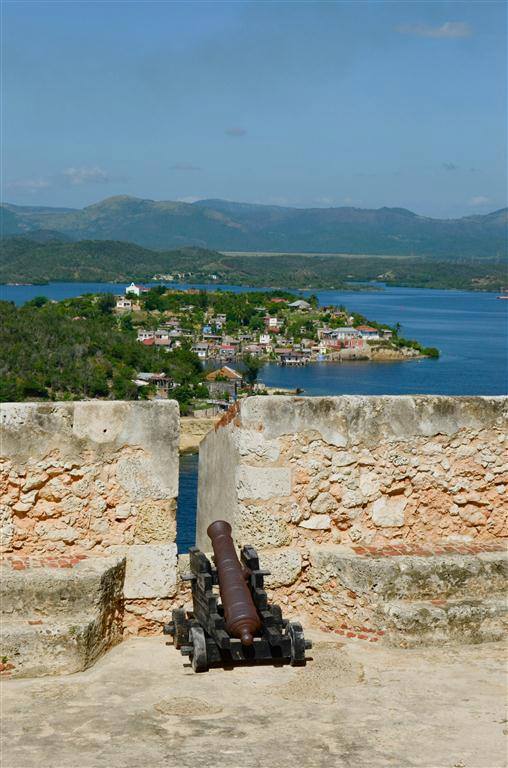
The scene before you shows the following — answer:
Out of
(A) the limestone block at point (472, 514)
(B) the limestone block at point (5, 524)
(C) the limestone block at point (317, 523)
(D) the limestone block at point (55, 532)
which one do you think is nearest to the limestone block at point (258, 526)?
(C) the limestone block at point (317, 523)

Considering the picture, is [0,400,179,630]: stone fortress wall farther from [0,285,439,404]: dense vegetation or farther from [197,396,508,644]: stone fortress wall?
[0,285,439,404]: dense vegetation

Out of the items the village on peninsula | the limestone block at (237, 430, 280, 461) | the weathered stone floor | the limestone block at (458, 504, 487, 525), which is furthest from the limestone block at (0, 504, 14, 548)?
the village on peninsula

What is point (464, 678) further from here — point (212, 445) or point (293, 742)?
point (212, 445)

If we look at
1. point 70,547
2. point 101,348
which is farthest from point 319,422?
point 101,348

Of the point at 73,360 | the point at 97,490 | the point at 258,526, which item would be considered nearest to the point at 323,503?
the point at 258,526

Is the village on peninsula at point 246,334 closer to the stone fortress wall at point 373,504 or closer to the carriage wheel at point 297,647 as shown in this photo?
the stone fortress wall at point 373,504

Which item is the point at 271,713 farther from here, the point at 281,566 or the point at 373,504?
the point at 373,504

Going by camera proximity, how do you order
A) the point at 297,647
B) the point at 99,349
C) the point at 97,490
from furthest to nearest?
the point at 99,349 < the point at 97,490 < the point at 297,647
